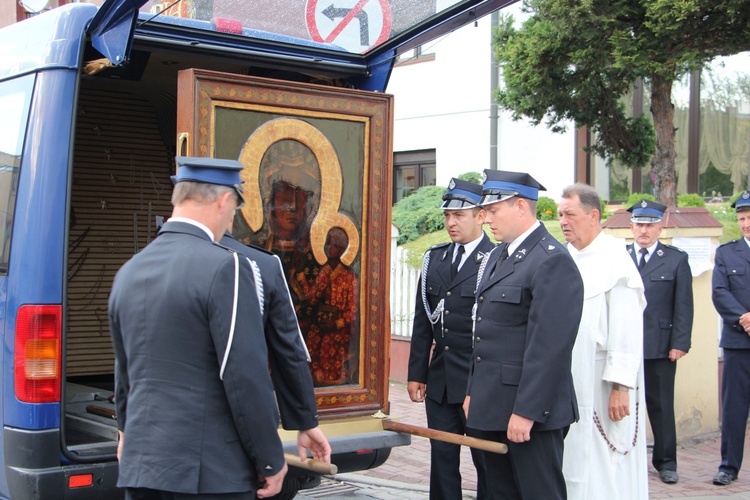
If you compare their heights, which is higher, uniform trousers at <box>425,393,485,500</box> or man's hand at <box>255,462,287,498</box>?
man's hand at <box>255,462,287,498</box>

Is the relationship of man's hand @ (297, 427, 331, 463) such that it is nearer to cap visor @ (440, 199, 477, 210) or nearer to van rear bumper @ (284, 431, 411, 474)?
van rear bumper @ (284, 431, 411, 474)

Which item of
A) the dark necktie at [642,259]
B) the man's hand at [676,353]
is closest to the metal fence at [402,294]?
the dark necktie at [642,259]

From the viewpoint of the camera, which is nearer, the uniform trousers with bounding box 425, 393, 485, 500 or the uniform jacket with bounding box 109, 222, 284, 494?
the uniform jacket with bounding box 109, 222, 284, 494

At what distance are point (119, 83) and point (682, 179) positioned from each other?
10989 mm

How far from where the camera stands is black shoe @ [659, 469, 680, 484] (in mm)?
6551

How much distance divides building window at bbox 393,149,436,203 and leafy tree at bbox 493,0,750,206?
6.27 meters

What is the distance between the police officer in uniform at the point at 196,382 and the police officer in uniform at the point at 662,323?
438cm

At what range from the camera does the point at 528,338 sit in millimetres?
4086

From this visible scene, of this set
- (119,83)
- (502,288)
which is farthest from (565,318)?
(119,83)

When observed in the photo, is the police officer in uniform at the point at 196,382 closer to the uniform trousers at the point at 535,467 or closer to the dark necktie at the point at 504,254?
the uniform trousers at the point at 535,467

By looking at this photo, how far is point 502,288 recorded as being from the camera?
14.1ft

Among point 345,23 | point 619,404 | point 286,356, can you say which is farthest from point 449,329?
point 286,356

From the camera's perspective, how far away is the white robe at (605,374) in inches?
186

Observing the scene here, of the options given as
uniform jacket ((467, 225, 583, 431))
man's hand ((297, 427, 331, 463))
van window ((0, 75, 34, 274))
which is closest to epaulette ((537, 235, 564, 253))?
uniform jacket ((467, 225, 583, 431))
